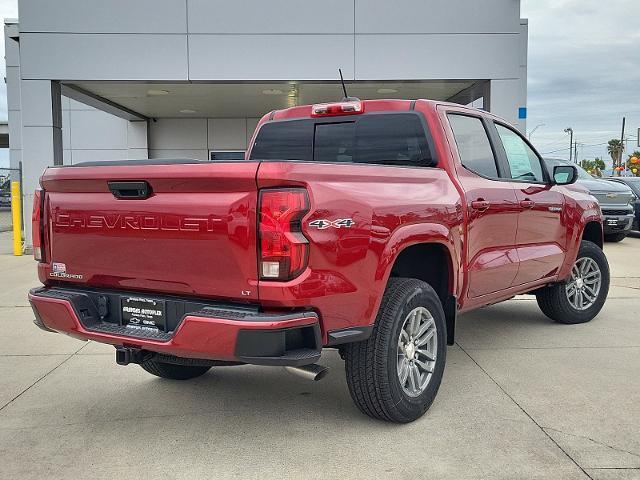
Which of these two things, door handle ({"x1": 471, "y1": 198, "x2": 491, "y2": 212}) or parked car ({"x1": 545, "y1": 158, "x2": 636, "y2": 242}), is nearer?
door handle ({"x1": 471, "y1": 198, "x2": 491, "y2": 212})

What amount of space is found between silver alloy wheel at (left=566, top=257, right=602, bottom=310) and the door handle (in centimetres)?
227

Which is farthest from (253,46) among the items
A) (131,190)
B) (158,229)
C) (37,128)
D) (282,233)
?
(282,233)

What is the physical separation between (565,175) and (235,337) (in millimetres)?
3689

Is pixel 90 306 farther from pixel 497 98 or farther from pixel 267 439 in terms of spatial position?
pixel 497 98

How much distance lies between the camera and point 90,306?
3.53 metres

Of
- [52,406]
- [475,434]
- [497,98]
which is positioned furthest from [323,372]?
[497,98]

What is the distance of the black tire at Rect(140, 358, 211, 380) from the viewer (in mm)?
4488

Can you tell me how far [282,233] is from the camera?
296 cm

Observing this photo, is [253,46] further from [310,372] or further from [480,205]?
[310,372]

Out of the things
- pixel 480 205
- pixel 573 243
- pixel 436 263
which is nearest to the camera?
pixel 436 263

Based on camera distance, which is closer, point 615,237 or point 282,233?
point 282,233

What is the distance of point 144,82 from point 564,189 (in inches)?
383

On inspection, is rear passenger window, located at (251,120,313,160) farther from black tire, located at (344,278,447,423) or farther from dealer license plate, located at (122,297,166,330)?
dealer license plate, located at (122,297,166,330)

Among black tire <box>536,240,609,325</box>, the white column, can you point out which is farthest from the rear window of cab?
the white column
